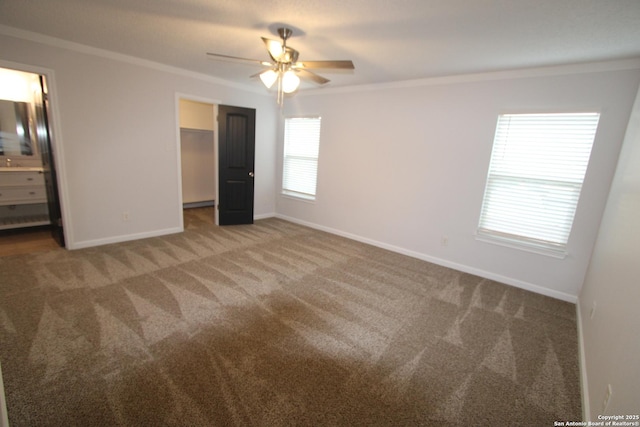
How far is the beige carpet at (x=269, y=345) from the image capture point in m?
1.59

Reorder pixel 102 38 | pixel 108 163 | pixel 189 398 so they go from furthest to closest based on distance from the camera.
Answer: pixel 108 163 → pixel 102 38 → pixel 189 398

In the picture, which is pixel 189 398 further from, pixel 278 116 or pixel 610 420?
pixel 278 116

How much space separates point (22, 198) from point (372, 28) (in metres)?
5.32

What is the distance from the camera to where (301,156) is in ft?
17.5

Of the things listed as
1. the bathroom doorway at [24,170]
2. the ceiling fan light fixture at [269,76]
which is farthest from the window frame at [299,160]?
the bathroom doorway at [24,170]

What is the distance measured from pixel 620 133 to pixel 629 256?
5.64ft

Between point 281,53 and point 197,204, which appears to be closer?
point 281,53

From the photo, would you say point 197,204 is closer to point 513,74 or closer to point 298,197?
point 298,197

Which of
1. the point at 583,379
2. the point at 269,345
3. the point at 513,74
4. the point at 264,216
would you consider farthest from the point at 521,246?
the point at 264,216

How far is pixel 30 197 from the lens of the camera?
4.10 m

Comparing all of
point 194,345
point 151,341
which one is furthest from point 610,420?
point 151,341

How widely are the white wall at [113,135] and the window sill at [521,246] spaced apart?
4.55 metres

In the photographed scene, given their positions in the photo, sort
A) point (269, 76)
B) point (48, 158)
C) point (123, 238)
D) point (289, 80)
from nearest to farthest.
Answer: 1. point (289, 80)
2. point (269, 76)
3. point (48, 158)
4. point (123, 238)

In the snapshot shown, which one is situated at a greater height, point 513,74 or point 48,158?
point 513,74
